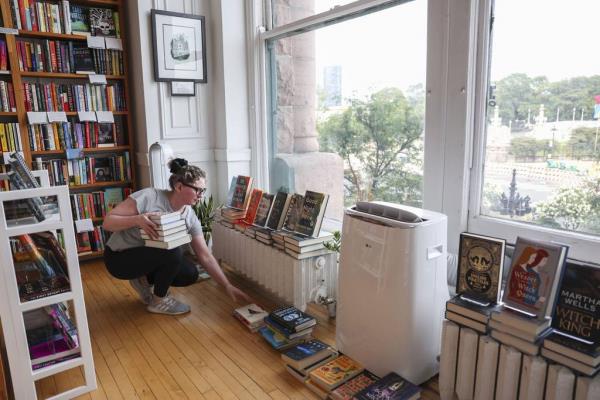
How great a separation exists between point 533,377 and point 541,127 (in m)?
1.08

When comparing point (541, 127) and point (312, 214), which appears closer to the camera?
point (541, 127)

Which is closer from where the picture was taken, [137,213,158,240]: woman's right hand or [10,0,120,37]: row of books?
[137,213,158,240]: woman's right hand

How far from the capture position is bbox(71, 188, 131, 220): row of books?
3.43 m

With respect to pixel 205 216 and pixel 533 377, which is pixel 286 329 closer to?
pixel 533 377

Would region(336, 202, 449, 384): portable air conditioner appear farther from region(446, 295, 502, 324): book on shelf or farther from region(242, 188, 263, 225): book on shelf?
region(242, 188, 263, 225): book on shelf

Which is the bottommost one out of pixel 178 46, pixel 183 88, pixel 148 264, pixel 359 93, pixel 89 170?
pixel 148 264

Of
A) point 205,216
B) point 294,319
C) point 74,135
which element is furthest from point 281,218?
point 74,135

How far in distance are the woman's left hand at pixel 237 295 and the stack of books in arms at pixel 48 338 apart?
0.91m

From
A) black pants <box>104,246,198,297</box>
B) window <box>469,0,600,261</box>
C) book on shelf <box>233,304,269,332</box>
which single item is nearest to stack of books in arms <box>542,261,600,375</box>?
window <box>469,0,600,261</box>

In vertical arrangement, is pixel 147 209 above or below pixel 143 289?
above

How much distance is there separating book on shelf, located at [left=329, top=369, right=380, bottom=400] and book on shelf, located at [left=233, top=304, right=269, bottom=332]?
2.38 feet

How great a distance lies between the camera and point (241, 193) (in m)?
3.05

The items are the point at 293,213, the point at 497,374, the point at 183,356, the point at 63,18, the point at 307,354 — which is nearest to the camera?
the point at 497,374

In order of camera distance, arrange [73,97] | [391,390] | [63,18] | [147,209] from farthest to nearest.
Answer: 1. [73,97]
2. [63,18]
3. [147,209]
4. [391,390]
